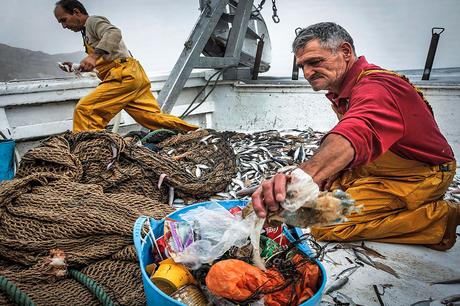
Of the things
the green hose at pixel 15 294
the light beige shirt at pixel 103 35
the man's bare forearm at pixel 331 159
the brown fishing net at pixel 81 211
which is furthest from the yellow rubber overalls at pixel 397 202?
the light beige shirt at pixel 103 35

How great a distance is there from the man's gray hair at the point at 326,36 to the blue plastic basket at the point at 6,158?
10.7 feet

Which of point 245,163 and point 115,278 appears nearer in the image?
point 115,278

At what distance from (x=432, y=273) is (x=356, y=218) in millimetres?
605

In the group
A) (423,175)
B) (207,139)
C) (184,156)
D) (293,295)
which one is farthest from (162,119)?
(293,295)

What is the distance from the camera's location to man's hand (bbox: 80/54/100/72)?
4148mm

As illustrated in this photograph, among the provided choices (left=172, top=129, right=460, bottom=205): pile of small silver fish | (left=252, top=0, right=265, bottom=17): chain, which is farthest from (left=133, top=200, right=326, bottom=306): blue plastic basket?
(left=252, top=0, right=265, bottom=17): chain

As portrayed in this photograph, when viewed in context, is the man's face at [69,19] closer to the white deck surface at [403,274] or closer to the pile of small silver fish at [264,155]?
the pile of small silver fish at [264,155]

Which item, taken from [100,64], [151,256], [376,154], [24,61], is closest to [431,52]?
[376,154]

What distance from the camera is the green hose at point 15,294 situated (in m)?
1.61

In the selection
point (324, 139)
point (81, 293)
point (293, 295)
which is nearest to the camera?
point (293, 295)

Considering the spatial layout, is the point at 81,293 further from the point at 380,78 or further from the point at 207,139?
the point at 207,139

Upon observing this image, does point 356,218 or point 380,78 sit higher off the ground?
point 380,78

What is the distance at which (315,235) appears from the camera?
2.59 metres

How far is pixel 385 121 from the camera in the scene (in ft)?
4.69
